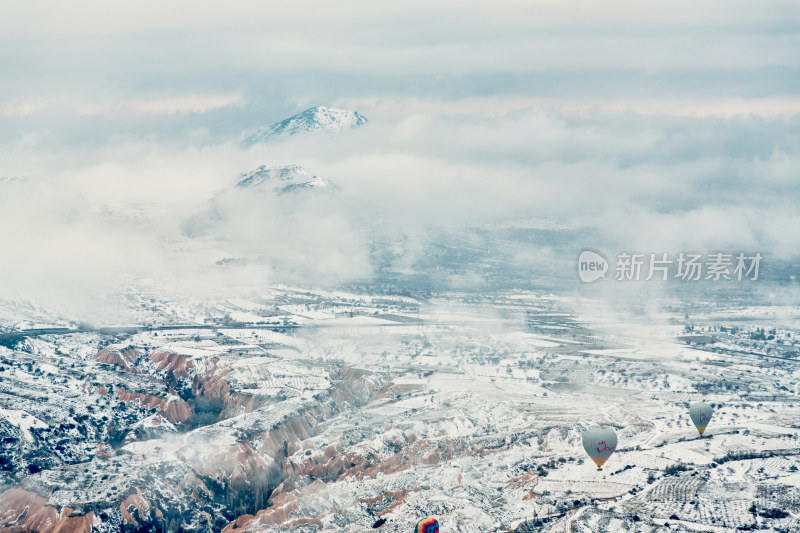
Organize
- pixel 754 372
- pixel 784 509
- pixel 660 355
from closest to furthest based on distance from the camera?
pixel 784 509 < pixel 754 372 < pixel 660 355

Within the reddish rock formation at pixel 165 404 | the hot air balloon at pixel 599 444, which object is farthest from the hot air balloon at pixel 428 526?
the reddish rock formation at pixel 165 404

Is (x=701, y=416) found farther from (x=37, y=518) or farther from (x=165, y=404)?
(x=165, y=404)

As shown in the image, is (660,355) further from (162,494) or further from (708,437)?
(162,494)

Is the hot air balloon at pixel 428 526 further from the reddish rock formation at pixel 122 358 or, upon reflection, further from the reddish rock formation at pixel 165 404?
the reddish rock formation at pixel 122 358

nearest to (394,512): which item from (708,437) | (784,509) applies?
(784,509)

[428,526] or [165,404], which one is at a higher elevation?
[428,526]

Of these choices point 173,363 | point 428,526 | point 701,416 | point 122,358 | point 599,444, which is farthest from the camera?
point 122,358

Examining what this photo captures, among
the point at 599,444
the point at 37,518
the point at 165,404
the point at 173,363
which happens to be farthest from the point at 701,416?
the point at 173,363
